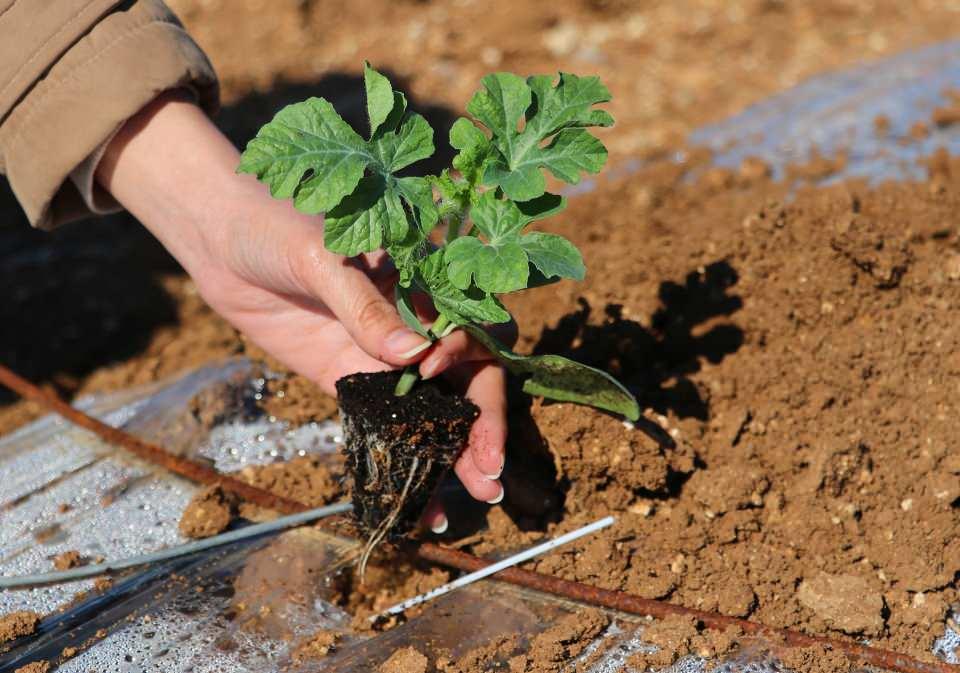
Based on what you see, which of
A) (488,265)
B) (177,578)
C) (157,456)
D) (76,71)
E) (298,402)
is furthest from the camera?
(298,402)

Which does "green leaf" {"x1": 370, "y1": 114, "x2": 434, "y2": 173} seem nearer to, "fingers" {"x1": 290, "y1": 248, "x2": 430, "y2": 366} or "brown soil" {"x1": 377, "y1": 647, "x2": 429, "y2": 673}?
"fingers" {"x1": 290, "y1": 248, "x2": 430, "y2": 366}

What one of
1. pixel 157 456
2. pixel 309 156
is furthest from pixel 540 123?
pixel 157 456

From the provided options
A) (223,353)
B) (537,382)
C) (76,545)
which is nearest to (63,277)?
(223,353)

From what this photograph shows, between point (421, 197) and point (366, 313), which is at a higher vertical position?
point (421, 197)

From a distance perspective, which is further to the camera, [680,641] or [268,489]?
[268,489]

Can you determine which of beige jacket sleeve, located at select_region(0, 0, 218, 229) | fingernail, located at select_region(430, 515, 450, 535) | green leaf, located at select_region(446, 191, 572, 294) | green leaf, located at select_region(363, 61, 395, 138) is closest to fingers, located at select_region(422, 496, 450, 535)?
fingernail, located at select_region(430, 515, 450, 535)

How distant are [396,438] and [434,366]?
0.51 ft

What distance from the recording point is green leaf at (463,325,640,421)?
6.21 ft

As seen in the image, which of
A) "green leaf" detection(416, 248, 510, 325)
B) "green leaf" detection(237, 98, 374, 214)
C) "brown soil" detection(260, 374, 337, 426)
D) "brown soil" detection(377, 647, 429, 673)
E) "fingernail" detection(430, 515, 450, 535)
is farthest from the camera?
"brown soil" detection(260, 374, 337, 426)

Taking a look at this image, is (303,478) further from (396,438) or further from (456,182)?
(456,182)

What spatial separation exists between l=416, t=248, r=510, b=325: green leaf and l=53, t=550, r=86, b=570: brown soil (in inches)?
39.9

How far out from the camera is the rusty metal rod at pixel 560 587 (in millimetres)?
1840

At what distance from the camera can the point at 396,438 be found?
194 centimetres

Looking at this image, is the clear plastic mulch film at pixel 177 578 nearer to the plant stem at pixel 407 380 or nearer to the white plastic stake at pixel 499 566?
the white plastic stake at pixel 499 566
